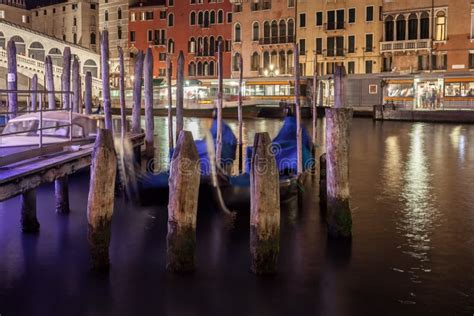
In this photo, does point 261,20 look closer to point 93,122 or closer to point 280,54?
point 280,54

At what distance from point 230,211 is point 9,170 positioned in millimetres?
3785

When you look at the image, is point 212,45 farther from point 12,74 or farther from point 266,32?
point 12,74

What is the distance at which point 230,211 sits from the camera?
9641mm

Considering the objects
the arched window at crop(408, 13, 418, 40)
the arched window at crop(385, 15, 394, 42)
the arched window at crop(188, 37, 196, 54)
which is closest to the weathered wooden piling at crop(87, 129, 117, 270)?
the arched window at crop(408, 13, 418, 40)

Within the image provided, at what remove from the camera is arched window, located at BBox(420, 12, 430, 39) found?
36438 millimetres

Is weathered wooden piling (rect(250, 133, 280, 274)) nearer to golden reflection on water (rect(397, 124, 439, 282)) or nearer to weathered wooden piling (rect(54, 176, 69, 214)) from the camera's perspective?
golden reflection on water (rect(397, 124, 439, 282))

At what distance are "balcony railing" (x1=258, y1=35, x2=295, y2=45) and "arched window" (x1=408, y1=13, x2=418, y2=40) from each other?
8.14 m

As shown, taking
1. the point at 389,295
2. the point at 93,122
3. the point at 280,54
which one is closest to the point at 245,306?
the point at 389,295

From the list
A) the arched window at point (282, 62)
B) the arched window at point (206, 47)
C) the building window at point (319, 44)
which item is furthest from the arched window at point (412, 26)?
the arched window at point (206, 47)

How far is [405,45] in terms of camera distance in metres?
37.0

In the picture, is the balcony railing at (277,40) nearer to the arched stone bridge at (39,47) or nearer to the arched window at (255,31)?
the arched window at (255,31)

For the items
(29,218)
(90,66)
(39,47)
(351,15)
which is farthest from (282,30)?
(29,218)

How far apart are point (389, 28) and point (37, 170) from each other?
3428 centimetres

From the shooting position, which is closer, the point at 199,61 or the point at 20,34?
the point at 199,61
